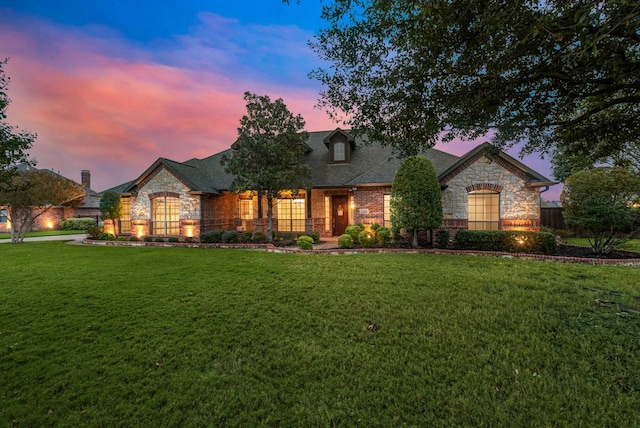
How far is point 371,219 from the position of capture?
48.5 feet

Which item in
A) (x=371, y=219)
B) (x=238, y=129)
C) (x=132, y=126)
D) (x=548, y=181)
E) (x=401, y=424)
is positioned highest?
(x=132, y=126)

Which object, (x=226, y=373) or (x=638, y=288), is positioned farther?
(x=638, y=288)

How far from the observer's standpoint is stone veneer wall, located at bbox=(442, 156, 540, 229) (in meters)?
12.7

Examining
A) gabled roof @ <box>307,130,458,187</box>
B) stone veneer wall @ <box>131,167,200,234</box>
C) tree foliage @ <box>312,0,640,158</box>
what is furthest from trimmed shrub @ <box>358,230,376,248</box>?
stone veneer wall @ <box>131,167,200,234</box>

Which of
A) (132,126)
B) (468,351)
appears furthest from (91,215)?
(468,351)

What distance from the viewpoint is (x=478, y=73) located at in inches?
180

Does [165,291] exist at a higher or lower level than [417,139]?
lower

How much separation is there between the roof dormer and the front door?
2.64 metres

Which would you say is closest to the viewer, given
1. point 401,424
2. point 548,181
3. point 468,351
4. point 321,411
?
point 401,424

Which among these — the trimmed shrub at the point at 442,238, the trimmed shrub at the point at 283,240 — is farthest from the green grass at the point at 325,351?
the trimmed shrub at the point at 283,240

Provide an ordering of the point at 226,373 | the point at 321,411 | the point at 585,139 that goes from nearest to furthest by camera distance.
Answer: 1. the point at 321,411
2. the point at 226,373
3. the point at 585,139

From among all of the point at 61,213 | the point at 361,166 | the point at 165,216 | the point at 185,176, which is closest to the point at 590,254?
the point at 361,166

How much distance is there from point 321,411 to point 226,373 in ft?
4.32

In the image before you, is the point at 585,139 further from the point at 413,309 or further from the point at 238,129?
the point at 238,129
